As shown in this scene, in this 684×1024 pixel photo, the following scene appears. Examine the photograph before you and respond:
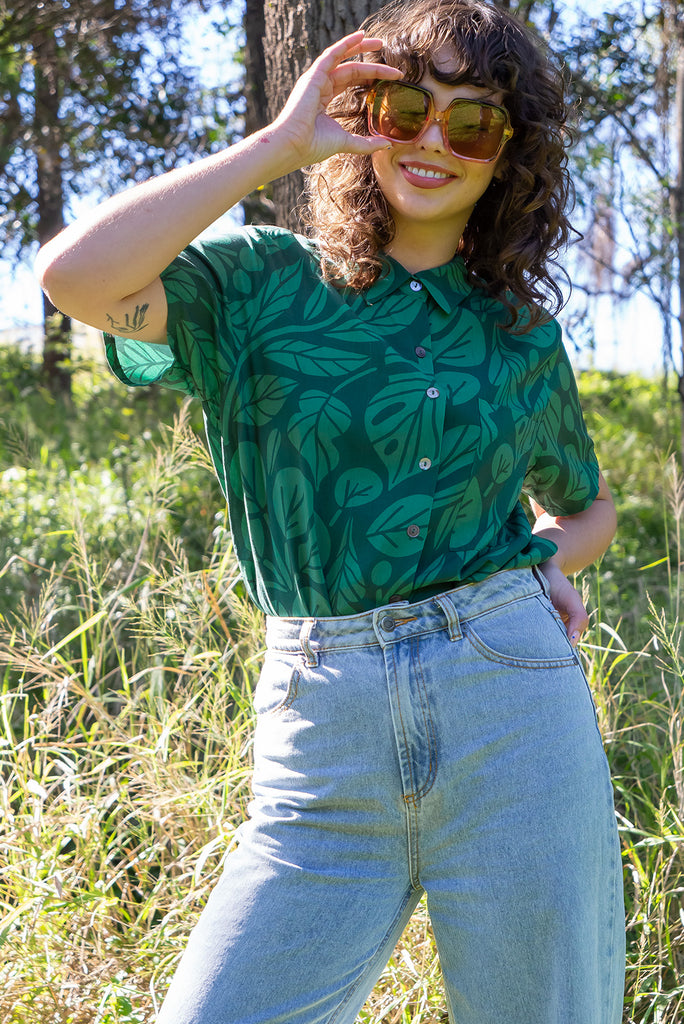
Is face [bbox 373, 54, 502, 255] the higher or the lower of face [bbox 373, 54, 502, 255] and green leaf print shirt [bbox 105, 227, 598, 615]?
the higher

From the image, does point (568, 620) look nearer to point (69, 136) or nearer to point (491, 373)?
point (491, 373)

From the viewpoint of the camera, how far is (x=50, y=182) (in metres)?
8.55

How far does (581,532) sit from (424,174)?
79cm

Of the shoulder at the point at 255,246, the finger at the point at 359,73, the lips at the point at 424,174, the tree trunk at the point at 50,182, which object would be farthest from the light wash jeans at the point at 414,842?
the tree trunk at the point at 50,182

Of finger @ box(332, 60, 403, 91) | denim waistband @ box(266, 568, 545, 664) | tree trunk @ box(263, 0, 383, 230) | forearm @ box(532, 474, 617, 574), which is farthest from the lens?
tree trunk @ box(263, 0, 383, 230)

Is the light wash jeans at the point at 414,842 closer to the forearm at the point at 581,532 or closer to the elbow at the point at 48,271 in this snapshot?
the forearm at the point at 581,532

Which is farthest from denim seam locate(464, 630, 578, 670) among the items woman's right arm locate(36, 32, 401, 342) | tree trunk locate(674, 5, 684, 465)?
tree trunk locate(674, 5, 684, 465)

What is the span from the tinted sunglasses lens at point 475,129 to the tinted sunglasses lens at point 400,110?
0.18 ft

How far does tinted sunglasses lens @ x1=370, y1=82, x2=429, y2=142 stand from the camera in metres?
1.65

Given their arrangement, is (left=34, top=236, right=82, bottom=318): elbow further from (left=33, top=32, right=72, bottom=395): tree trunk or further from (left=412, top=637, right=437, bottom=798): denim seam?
(left=33, top=32, right=72, bottom=395): tree trunk

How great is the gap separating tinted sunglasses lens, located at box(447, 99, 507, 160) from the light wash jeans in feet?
2.55

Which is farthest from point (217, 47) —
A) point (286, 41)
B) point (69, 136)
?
point (286, 41)

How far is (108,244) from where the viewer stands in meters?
1.36

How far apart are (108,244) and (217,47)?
18.4ft
